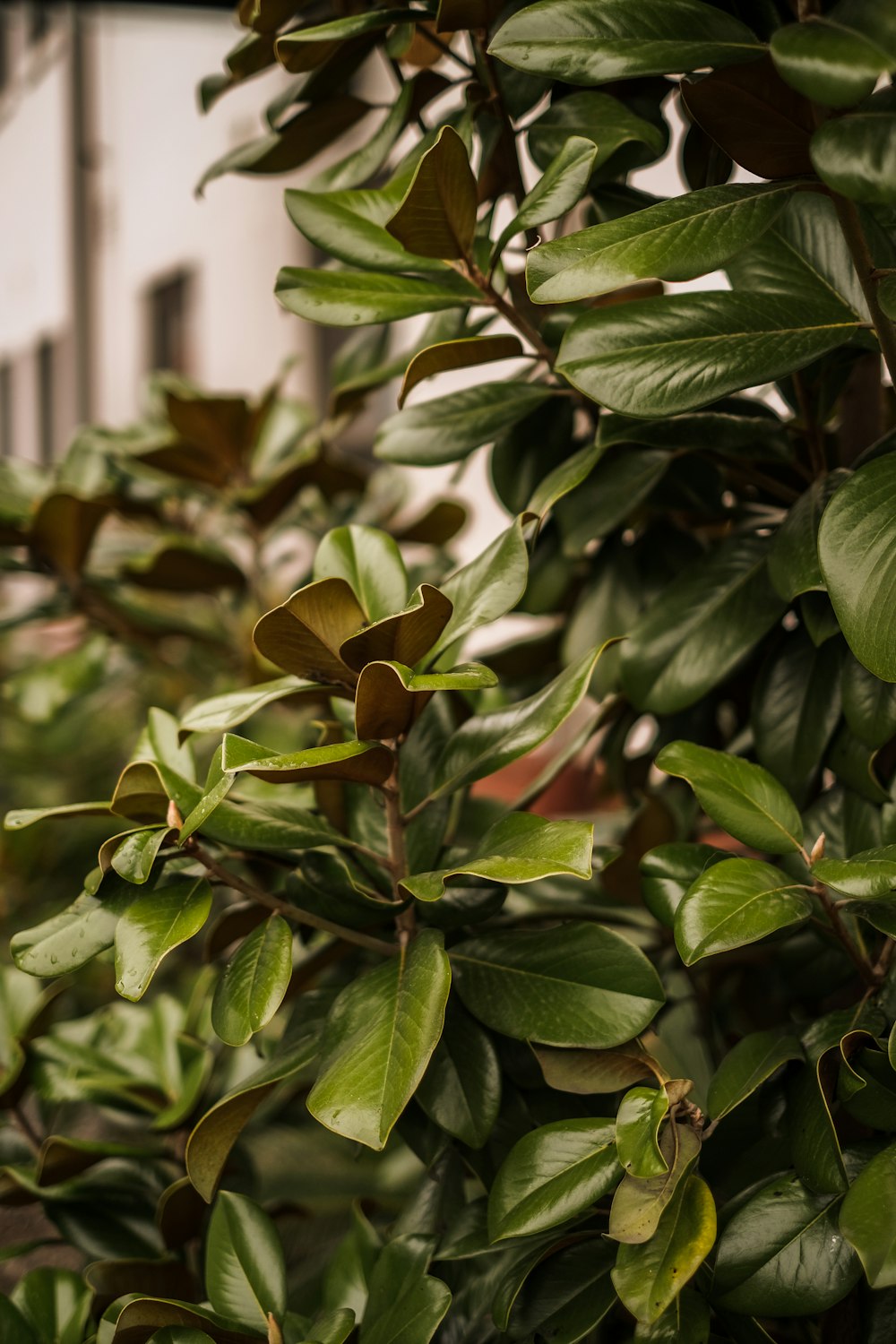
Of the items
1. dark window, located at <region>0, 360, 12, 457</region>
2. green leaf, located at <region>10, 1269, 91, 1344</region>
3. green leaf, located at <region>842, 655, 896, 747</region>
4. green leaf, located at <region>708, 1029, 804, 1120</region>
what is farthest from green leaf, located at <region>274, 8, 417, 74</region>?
dark window, located at <region>0, 360, 12, 457</region>

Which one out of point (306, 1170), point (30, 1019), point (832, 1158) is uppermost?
point (832, 1158)

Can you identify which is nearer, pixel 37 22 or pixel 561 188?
pixel 561 188

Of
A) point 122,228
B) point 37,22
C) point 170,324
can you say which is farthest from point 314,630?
point 37,22

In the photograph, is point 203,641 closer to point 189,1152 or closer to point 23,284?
point 189,1152

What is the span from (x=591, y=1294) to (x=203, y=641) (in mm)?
683

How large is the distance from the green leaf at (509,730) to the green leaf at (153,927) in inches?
4.6

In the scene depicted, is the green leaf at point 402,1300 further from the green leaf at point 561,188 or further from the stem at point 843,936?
the green leaf at point 561,188

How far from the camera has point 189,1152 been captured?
415mm

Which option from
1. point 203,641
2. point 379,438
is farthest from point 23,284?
point 379,438

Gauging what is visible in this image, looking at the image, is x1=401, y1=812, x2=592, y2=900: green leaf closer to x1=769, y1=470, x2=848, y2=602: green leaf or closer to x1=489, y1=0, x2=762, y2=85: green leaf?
x1=769, y1=470, x2=848, y2=602: green leaf

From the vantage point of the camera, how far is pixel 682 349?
1.31ft

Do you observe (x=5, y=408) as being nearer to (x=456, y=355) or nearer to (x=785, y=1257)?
(x=456, y=355)

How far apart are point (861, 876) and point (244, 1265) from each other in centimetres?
31

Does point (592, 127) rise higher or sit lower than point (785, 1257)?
higher
